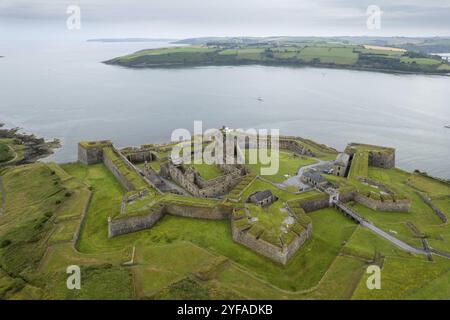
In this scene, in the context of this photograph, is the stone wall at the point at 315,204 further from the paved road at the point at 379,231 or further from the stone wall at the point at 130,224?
the stone wall at the point at 130,224

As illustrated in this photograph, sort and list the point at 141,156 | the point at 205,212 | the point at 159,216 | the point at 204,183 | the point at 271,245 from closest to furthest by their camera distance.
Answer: the point at 271,245
the point at 205,212
the point at 159,216
the point at 204,183
the point at 141,156

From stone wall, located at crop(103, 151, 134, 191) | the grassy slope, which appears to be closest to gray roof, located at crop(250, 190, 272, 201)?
the grassy slope

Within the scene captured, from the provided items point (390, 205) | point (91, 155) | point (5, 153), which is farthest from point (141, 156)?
point (390, 205)

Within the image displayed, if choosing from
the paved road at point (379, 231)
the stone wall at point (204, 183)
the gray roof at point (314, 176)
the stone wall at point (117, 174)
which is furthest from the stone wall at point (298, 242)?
the stone wall at point (117, 174)

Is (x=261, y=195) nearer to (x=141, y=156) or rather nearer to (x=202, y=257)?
(x=202, y=257)

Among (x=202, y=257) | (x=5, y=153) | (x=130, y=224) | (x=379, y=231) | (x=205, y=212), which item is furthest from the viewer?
(x=5, y=153)

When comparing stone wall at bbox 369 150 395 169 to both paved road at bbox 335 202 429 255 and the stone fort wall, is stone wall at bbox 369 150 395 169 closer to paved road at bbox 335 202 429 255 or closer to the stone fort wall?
paved road at bbox 335 202 429 255

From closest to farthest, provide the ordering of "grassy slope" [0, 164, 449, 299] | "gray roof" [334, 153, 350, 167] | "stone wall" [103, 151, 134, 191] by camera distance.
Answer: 1. "grassy slope" [0, 164, 449, 299]
2. "stone wall" [103, 151, 134, 191]
3. "gray roof" [334, 153, 350, 167]

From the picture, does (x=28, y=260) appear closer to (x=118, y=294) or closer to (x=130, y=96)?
(x=118, y=294)

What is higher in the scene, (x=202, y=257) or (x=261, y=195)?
(x=261, y=195)
